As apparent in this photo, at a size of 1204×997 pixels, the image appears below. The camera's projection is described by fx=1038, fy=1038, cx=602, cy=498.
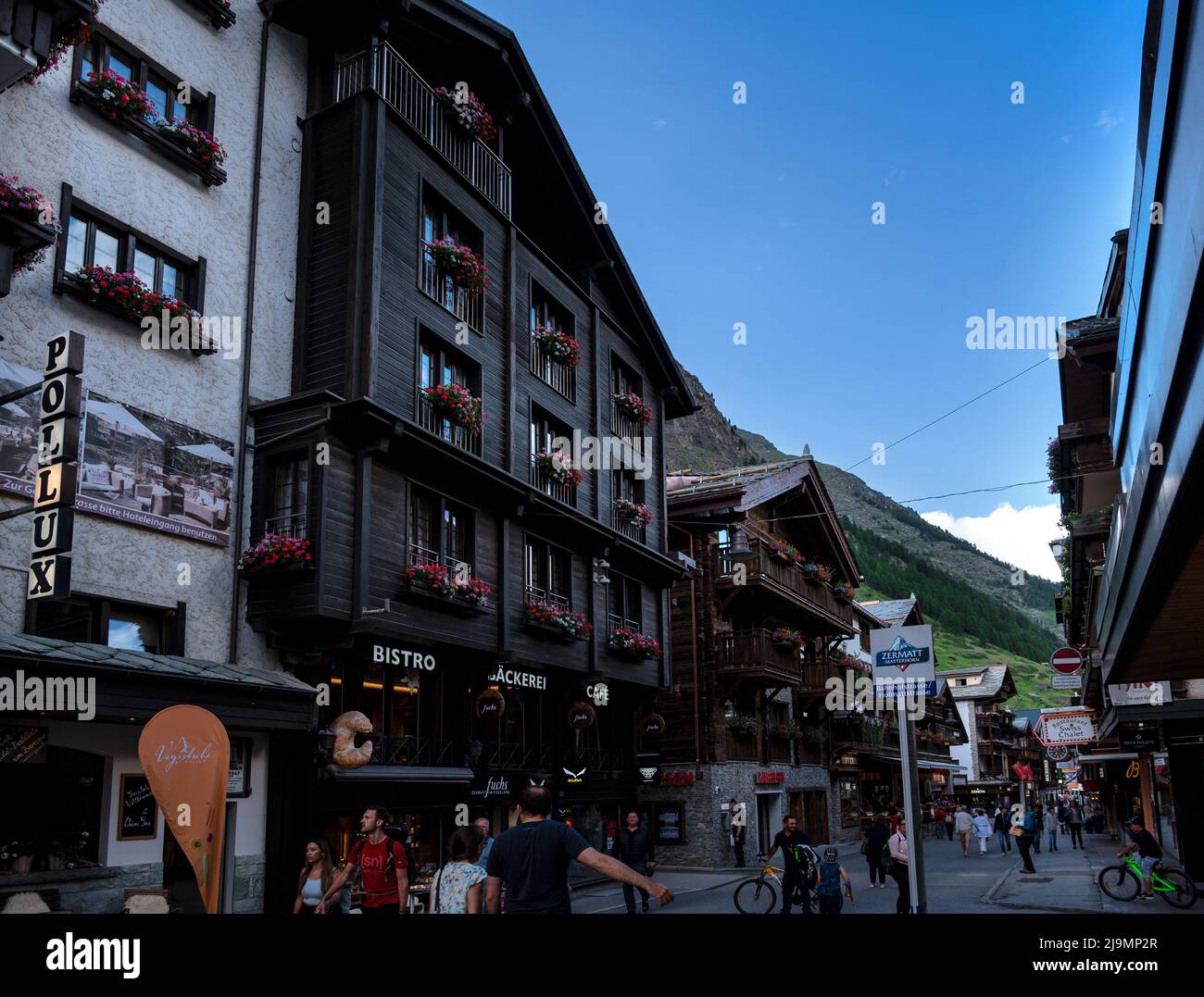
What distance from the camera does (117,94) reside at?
15914mm

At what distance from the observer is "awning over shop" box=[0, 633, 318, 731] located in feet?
39.5

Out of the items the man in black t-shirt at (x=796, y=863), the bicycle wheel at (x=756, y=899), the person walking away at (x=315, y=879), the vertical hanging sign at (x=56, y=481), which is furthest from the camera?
the bicycle wheel at (x=756, y=899)

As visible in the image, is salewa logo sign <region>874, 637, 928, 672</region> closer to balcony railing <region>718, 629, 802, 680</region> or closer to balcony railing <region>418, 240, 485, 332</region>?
balcony railing <region>418, 240, 485, 332</region>

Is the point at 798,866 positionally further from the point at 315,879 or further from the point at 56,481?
the point at 56,481

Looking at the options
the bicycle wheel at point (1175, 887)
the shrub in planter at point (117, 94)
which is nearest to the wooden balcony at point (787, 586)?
the bicycle wheel at point (1175, 887)

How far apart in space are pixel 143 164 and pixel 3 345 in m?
4.37

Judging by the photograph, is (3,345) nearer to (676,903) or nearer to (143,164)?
(143,164)

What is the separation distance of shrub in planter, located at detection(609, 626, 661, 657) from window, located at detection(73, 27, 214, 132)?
15369 millimetres

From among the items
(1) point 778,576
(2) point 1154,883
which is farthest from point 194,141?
(1) point 778,576

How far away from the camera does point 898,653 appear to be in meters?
9.82

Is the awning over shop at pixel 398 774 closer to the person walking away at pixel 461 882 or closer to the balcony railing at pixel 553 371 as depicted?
the person walking away at pixel 461 882

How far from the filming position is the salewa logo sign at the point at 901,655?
966cm

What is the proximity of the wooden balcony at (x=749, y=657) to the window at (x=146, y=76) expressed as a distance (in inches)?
923
